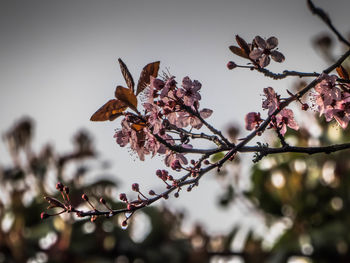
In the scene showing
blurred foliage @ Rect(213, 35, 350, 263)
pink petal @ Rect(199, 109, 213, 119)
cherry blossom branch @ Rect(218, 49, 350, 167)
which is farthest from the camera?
blurred foliage @ Rect(213, 35, 350, 263)

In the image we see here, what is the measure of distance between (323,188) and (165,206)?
1335mm

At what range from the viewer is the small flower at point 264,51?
1.01 metres

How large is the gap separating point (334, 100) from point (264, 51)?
0.24m

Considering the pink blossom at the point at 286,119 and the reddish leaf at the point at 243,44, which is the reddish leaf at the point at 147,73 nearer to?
the reddish leaf at the point at 243,44

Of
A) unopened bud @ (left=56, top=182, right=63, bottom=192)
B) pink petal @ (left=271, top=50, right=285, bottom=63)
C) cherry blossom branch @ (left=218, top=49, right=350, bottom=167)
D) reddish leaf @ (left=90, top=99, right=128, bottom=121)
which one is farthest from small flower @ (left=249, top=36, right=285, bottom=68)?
unopened bud @ (left=56, top=182, right=63, bottom=192)

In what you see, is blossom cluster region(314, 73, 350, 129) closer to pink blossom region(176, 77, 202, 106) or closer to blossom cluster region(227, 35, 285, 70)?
blossom cluster region(227, 35, 285, 70)

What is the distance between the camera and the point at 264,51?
1.02m

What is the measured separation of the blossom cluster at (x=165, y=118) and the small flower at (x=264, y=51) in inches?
6.4

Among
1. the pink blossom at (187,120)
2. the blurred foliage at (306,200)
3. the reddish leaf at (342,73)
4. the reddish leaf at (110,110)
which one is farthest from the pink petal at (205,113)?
the blurred foliage at (306,200)

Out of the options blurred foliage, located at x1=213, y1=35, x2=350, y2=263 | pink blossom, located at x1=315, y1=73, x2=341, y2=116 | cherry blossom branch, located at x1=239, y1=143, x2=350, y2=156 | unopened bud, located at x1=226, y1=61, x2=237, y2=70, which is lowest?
blurred foliage, located at x1=213, y1=35, x2=350, y2=263

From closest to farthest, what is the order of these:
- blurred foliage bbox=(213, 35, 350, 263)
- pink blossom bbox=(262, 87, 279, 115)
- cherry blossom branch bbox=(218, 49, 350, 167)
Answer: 1. cherry blossom branch bbox=(218, 49, 350, 167)
2. pink blossom bbox=(262, 87, 279, 115)
3. blurred foliage bbox=(213, 35, 350, 263)

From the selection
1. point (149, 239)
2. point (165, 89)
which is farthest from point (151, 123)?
point (149, 239)

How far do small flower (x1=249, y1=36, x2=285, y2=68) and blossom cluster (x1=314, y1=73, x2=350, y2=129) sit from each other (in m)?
0.14

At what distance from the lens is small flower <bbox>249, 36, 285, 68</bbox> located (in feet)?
3.33
